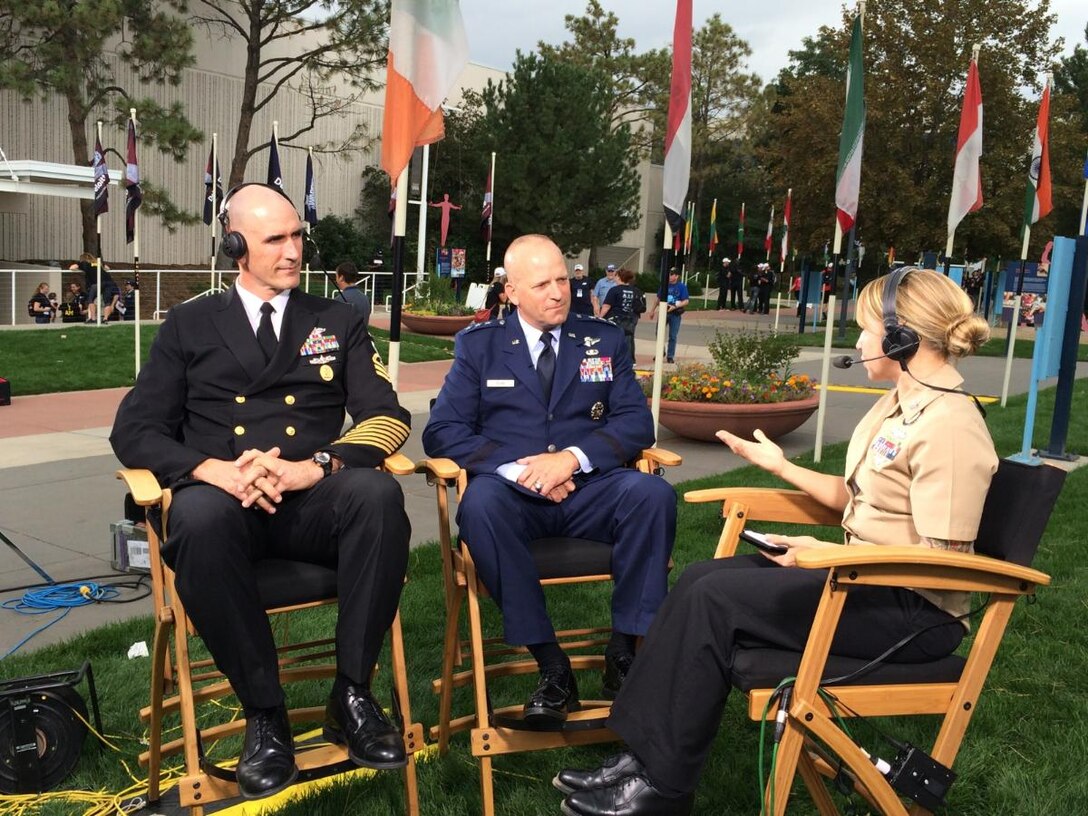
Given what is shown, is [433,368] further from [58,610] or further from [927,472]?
[927,472]

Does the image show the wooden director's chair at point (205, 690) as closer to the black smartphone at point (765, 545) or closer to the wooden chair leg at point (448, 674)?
the wooden chair leg at point (448, 674)

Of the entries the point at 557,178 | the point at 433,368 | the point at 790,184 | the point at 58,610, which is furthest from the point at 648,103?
the point at 58,610

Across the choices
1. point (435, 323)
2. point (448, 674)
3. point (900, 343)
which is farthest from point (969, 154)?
point (435, 323)

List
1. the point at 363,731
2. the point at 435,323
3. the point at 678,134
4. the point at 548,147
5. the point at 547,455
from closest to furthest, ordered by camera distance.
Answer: the point at 363,731
the point at 547,455
the point at 678,134
the point at 435,323
the point at 548,147

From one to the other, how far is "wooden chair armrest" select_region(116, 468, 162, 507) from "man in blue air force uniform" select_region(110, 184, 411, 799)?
59 mm

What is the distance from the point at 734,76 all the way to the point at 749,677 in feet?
177

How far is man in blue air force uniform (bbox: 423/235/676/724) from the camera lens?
3121 millimetres

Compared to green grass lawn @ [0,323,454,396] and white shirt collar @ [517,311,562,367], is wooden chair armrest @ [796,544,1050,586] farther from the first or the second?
green grass lawn @ [0,323,454,396]

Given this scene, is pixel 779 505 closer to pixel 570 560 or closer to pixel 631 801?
pixel 570 560

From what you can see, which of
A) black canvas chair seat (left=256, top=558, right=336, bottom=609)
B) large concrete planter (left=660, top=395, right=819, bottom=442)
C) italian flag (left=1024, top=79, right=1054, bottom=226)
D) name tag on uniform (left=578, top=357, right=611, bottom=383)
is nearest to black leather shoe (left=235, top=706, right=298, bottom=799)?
black canvas chair seat (left=256, top=558, right=336, bottom=609)

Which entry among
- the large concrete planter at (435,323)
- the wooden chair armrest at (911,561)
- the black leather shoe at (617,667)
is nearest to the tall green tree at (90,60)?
the large concrete planter at (435,323)

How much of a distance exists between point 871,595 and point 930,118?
26.8 metres

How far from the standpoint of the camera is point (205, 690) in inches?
120

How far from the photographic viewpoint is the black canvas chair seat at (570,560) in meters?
3.20
